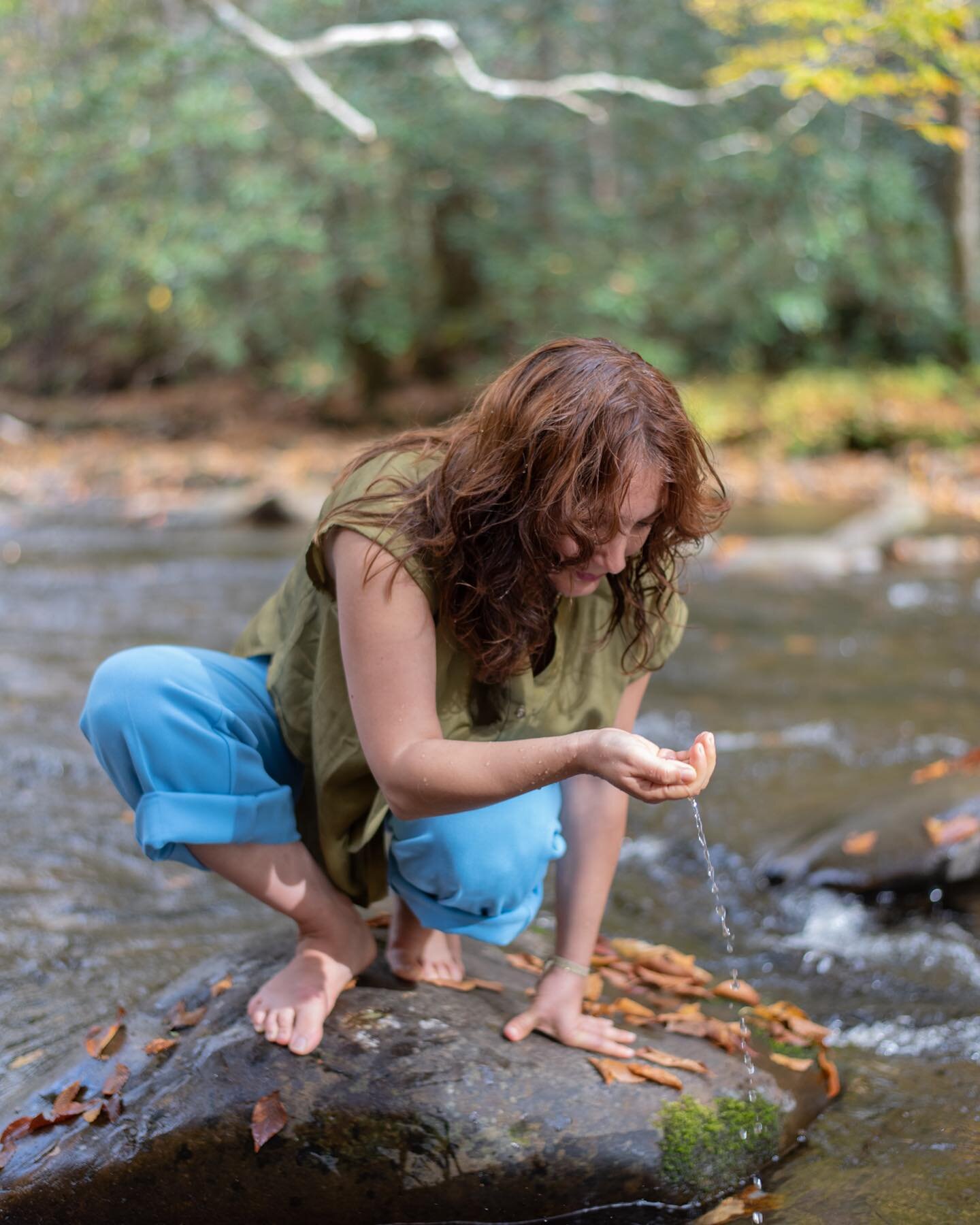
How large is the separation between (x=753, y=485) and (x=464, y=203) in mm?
5531

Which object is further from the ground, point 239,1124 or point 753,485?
point 239,1124

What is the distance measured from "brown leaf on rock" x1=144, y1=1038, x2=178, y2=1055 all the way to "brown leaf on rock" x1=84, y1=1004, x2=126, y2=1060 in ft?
0.23

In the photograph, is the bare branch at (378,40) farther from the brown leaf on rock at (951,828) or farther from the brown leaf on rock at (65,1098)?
the brown leaf on rock at (65,1098)

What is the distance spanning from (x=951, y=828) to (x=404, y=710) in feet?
6.63

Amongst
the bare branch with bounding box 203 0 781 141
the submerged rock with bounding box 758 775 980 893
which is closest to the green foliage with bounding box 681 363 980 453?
the bare branch with bounding box 203 0 781 141

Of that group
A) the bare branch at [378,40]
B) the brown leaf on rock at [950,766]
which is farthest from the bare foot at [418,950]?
the bare branch at [378,40]

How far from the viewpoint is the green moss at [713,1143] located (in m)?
2.39

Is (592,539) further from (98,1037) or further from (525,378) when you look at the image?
(98,1037)

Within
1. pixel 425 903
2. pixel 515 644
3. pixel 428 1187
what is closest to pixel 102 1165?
pixel 428 1187

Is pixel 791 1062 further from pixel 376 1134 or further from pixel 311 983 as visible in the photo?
pixel 311 983

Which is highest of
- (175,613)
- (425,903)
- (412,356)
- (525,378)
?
(525,378)

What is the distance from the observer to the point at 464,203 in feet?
48.5

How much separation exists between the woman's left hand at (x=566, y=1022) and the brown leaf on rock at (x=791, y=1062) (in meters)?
0.33

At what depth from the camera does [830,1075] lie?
8.85 feet
